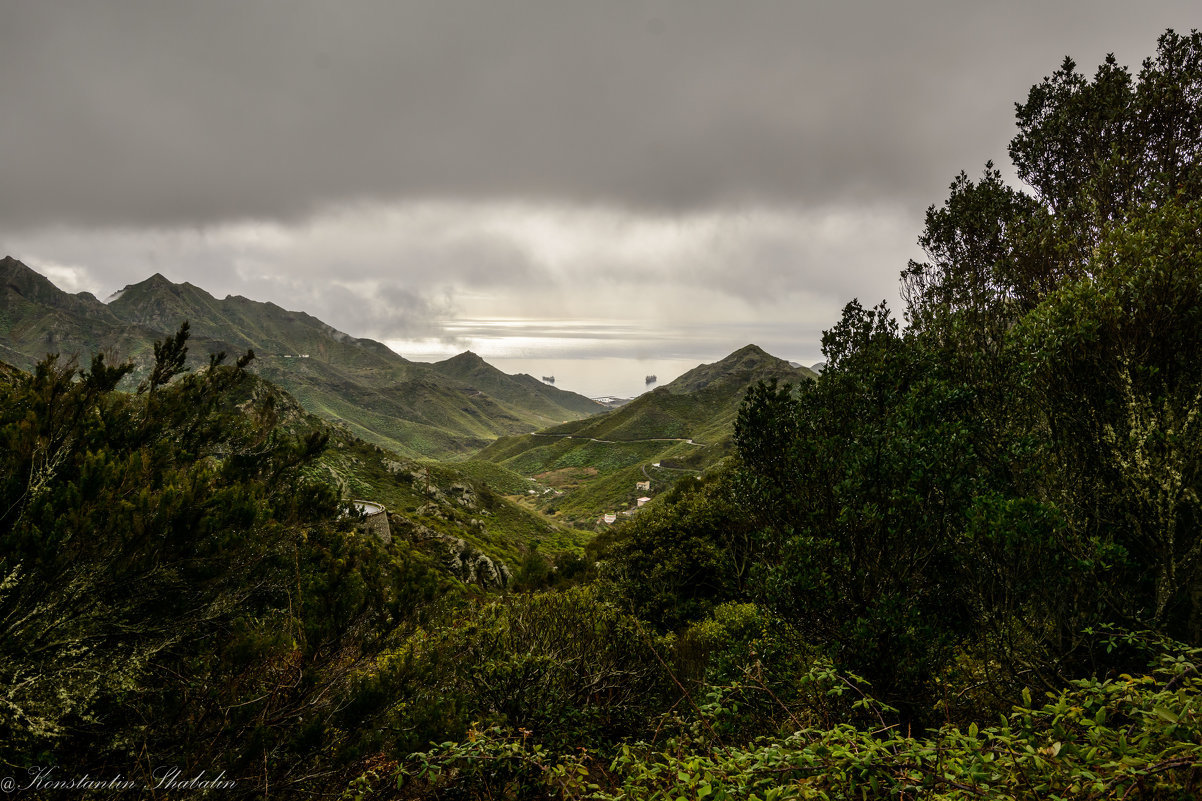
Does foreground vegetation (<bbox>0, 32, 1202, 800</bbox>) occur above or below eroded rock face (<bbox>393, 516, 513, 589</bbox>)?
above

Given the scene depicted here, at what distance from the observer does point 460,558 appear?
4312 cm

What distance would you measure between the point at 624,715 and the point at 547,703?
9.02 ft

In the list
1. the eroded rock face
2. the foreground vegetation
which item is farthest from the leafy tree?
the eroded rock face

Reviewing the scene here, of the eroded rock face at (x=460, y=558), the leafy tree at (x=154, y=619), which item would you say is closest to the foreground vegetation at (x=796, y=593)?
the leafy tree at (x=154, y=619)

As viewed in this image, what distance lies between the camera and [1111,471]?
1027cm

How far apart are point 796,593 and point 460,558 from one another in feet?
127

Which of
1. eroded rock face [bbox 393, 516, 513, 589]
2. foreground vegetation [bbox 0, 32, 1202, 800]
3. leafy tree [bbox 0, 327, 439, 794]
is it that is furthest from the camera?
eroded rock face [bbox 393, 516, 513, 589]

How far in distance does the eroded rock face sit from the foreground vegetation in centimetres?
2836

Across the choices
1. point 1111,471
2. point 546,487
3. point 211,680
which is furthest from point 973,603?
point 546,487

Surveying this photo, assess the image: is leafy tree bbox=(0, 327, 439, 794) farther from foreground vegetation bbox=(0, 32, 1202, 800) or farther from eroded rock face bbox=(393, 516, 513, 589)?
eroded rock face bbox=(393, 516, 513, 589)

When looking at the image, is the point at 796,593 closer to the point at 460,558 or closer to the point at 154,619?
the point at 154,619

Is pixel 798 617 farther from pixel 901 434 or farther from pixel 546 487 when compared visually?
pixel 546 487

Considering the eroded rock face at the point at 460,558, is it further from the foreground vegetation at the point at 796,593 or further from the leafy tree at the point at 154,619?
the leafy tree at the point at 154,619

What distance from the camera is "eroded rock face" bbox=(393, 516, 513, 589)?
1635 inches
